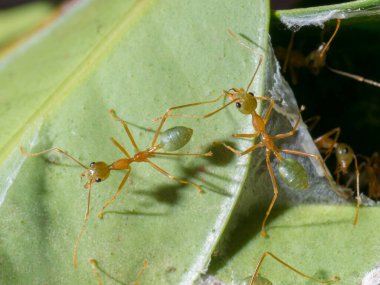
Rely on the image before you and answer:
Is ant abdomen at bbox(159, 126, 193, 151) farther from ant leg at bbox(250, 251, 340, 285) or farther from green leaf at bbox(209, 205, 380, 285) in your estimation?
ant leg at bbox(250, 251, 340, 285)

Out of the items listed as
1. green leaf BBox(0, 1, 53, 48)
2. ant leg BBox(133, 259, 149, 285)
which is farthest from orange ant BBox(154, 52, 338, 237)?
green leaf BBox(0, 1, 53, 48)

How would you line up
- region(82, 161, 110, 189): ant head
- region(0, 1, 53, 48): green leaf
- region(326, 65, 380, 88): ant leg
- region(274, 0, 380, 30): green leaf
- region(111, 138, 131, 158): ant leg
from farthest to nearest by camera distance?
region(0, 1, 53, 48): green leaf, region(326, 65, 380, 88): ant leg, region(111, 138, 131, 158): ant leg, region(82, 161, 110, 189): ant head, region(274, 0, 380, 30): green leaf

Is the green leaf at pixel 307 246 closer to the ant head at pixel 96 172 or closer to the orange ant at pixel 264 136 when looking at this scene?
the orange ant at pixel 264 136

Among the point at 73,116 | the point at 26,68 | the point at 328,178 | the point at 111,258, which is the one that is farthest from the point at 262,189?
the point at 26,68

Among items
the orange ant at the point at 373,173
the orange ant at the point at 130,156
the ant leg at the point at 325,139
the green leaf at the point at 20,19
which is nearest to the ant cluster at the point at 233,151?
the orange ant at the point at 130,156

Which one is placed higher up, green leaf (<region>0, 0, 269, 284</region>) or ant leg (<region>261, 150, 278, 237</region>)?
green leaf (<region>0, 0, 269, 284</region>)

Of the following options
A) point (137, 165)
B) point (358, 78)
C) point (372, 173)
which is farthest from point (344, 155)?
point (137, 165)
